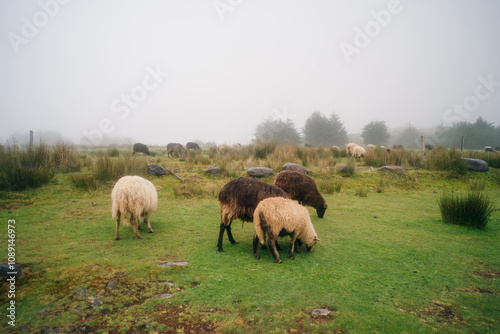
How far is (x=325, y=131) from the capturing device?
139ft

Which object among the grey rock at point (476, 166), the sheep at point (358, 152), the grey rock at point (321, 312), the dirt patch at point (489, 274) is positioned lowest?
the grey rock at point (321, 312)

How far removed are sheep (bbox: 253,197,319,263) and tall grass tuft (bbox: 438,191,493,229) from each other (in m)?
4.30

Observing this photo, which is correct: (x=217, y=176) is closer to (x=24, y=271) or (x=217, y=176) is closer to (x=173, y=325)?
(x=24, y=271)

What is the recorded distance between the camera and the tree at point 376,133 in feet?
147

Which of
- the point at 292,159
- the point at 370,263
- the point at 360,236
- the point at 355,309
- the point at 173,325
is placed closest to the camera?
the point at 173,325

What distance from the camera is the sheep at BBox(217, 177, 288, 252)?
4605 mm

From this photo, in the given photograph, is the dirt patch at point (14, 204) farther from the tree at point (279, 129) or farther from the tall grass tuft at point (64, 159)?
the tree at point (279, 129)

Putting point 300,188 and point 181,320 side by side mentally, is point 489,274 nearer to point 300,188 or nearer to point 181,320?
point 300,188

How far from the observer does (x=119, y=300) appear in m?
3.02

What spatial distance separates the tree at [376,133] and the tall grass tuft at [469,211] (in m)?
42.1

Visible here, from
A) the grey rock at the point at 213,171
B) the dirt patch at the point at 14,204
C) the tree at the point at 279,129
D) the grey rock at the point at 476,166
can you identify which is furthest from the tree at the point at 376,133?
the dirt patch at the point at 14,204

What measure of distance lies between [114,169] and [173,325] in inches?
345

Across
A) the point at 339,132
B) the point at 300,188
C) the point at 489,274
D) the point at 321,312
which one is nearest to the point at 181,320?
the point at 321,312

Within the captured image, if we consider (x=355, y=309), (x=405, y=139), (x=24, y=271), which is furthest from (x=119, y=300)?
(x=405, y=139)
